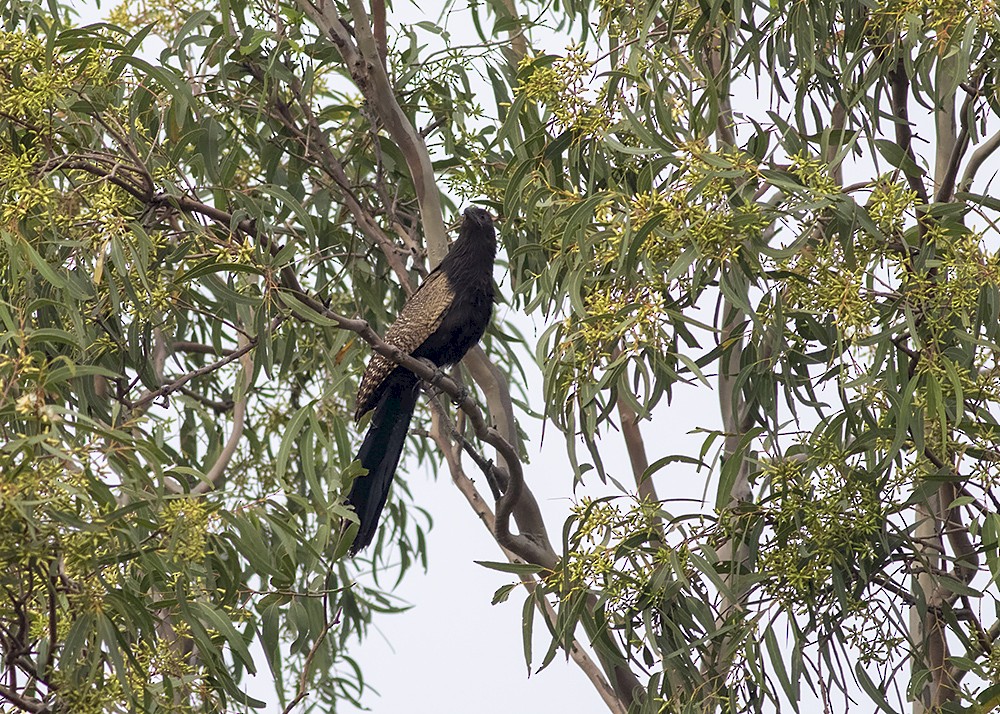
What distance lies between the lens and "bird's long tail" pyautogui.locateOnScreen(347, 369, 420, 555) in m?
3.25

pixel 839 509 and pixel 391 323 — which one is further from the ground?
pixel 391 323

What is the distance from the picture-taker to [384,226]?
11.7ft

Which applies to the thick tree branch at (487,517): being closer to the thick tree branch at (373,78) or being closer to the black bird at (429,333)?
the black bird at (429,333)

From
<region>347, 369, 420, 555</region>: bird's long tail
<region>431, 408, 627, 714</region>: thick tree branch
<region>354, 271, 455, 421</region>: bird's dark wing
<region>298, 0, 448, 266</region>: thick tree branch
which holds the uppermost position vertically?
<region>298, 0, 448, 266</region>: thick tree branch

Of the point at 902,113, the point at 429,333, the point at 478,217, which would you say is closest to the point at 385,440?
the point at 429,333

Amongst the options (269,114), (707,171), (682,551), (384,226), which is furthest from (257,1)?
(682,551)

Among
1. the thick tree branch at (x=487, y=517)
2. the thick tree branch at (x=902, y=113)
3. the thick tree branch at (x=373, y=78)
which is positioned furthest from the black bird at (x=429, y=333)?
the thick tree branch at (x=902, y=113)

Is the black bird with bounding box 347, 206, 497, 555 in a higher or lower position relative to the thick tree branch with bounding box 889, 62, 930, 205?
higher

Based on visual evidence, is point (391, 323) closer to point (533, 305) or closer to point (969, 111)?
point (533, 305)

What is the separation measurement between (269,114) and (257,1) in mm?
280

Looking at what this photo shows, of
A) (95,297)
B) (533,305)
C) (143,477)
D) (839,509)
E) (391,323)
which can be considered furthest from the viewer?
(391,323)

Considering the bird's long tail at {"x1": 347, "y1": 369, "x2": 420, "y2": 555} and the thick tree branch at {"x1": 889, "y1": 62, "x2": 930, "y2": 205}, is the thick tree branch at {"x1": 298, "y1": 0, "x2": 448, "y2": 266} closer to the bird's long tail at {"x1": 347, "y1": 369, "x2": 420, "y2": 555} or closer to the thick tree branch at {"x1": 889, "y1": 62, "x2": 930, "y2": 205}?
the bird's long tail at {"x1": 347, "y1": 369, "x2": 420, "y2": 555}

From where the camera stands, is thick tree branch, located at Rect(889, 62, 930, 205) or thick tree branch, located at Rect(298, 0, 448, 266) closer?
thick tree branch, located at Rect(889, 62, 930, 205)

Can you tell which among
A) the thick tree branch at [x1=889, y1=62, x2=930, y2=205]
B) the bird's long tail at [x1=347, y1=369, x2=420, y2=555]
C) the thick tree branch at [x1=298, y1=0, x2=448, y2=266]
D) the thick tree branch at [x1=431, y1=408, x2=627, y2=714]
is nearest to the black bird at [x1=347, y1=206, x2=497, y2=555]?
the bird's long tail at [x1=347, y1=369, x2=420, y2=555]
